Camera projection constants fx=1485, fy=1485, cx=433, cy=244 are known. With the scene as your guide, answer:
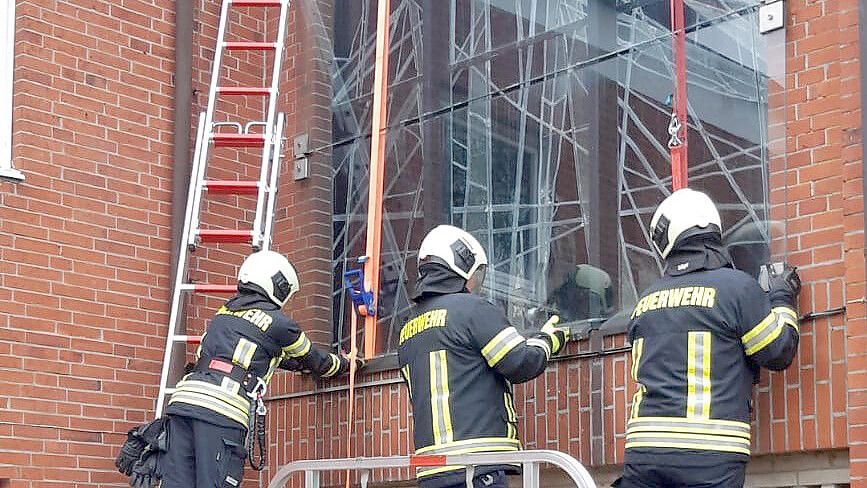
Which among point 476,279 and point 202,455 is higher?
point 476,279

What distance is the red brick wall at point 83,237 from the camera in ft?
26.0

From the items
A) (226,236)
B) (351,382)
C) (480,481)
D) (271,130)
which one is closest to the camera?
(480,481)

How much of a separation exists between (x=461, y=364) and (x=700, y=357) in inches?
48.8

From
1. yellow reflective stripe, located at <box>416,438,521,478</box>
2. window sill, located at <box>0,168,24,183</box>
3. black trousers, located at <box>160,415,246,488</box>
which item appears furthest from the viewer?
window sill, located at <box>0,168,24,183</box>

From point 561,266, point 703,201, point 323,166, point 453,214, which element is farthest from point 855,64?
point 323,166

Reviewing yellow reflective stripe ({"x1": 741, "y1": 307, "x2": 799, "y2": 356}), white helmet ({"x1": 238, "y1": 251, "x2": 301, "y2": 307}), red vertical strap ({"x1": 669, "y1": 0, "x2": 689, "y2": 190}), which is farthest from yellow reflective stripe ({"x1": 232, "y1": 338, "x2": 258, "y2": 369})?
yellow reflective stripe ({"x1": 741, "y1": 307, "x2": 799, "y2": 356})

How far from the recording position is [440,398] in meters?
6.62

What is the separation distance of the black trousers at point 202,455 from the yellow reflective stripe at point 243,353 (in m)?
0.33

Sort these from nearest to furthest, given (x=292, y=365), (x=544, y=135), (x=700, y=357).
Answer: (x=700, y=357) < (x=544, y=135) < (x=292, y=365)

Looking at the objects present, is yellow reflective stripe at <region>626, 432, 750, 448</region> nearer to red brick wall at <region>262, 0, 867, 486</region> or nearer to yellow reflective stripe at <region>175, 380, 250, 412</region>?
red brick wall at <region>262, 0, 867, 486</region>

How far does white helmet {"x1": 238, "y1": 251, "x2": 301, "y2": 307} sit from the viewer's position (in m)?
7.61

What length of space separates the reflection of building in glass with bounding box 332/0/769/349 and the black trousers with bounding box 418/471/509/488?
3.32 feet

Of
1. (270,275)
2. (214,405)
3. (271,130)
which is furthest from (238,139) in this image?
(214,405)

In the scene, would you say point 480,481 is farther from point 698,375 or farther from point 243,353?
point 243,353
